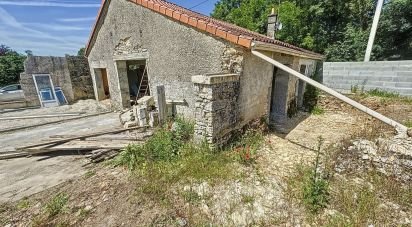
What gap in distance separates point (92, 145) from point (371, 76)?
1123 centimetres

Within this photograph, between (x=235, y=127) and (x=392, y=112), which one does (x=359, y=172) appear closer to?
(x=235, y=127)

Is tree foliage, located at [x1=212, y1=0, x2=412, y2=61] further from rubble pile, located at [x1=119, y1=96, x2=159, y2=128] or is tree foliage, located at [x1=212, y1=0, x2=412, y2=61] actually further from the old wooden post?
rubble pile, located at [x1=119, y1=96, x2=159, y2=128]

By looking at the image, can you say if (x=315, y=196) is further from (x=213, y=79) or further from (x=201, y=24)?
(x=201, y=24)

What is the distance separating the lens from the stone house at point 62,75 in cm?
986

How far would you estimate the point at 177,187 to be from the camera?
150 inches

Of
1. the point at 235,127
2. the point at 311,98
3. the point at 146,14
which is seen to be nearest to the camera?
the point at 235,127

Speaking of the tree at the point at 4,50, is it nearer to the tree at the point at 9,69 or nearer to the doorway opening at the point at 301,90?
the tree at the point at 9,69

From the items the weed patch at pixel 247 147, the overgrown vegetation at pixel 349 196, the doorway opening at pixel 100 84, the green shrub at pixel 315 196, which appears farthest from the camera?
the doorway opening at pixel 100 84

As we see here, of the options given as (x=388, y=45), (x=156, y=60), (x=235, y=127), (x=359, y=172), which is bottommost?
(x=359, y=172)

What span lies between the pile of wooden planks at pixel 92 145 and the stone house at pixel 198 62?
180cm

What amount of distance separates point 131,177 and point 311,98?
8.88m

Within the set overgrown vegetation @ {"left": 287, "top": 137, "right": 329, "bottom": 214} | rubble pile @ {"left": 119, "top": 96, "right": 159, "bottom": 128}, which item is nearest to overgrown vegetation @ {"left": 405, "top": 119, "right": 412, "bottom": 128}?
overgrown vegetation @ {"left": 287, "top": 137, "right": 329, "bottom": 214}

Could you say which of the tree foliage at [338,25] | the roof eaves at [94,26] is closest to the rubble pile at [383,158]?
the roof eaves at [94,26]

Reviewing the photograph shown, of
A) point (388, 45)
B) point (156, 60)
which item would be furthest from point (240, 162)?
point (388, 45)
